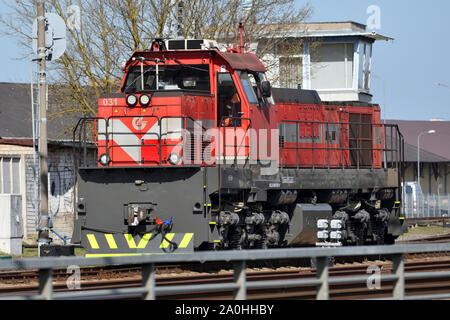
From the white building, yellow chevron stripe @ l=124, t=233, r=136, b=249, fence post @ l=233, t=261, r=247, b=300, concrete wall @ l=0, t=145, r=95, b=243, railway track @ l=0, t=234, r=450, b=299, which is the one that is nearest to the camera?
fence post @ l=233, t=261, r=247, b=300

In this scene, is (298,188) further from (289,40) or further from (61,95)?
(289,40)

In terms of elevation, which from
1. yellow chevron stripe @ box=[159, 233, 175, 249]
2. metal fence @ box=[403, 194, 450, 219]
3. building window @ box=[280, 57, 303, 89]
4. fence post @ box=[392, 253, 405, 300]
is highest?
building window @ box=[280, 57, 303, 89]

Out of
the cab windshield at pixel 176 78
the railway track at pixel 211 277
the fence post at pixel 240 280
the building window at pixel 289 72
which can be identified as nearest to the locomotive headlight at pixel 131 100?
the cab windshield at pixel 176 78

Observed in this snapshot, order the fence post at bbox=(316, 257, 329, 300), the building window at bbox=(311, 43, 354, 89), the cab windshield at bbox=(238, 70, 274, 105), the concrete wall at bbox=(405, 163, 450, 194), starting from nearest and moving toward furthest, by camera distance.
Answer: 1. the fence post at bbox=(316, 257, 329, 300)
2. the cab windshield at bbox=(238, 70, 274, 105)
3. the building window at bbox=(311, 43, 354, 89)
4. the concrete wall at bbox=(405, 163, 450, 194)

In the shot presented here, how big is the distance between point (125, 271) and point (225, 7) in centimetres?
1606

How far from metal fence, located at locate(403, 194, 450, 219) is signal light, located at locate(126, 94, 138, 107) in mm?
34911

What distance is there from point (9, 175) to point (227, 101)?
13502 millimetres

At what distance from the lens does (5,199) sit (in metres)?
23.3

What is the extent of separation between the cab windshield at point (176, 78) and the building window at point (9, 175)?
1259 cm

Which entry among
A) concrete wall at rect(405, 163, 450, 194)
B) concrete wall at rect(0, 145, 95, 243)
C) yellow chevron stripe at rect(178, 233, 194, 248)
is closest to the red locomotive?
yellow chevron stripe at rect(178, 233, 194, 248)

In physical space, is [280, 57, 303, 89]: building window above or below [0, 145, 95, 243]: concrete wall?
above

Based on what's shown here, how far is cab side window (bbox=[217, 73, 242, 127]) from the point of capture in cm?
1649

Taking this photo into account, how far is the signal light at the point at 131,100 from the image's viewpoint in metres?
15.7

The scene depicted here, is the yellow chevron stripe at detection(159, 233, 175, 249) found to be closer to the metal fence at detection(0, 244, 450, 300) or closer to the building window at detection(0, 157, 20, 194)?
the metal fence at detection(0, 244, 450, 300)
